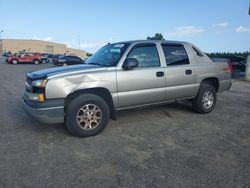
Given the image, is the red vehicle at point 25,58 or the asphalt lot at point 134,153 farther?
the red vehicle at point 25,58

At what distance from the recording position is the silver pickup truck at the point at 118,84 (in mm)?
4141

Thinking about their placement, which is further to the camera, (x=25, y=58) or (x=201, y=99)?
(x=25, y=58)

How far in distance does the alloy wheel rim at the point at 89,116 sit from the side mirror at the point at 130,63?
0.94 metres

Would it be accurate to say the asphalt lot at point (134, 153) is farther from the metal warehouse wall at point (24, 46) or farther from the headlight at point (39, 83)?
the metal warehouse wall at point (24, 46)

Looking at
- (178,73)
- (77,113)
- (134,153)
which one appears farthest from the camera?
(178,73)

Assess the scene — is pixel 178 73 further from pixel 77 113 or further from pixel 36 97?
pixel 36 97

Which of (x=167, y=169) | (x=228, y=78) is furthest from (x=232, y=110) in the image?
(x=167, y=169)

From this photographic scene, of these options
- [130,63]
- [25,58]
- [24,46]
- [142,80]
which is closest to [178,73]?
[142,80]

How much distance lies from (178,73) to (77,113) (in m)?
2.45

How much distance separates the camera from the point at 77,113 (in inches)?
169

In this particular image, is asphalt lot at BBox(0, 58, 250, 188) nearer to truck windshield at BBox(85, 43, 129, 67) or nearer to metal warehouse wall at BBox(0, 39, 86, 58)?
truck windshield at BBox(85, 43, 129, 67)

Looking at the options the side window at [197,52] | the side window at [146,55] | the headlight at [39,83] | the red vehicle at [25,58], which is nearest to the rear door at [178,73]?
the side window at [146,55]

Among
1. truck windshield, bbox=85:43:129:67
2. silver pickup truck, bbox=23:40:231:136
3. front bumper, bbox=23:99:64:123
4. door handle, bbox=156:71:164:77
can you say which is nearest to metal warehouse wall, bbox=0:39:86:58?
truck windshield, bbox=85:43:129:67

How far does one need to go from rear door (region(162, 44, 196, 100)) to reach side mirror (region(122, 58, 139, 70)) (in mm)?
914
